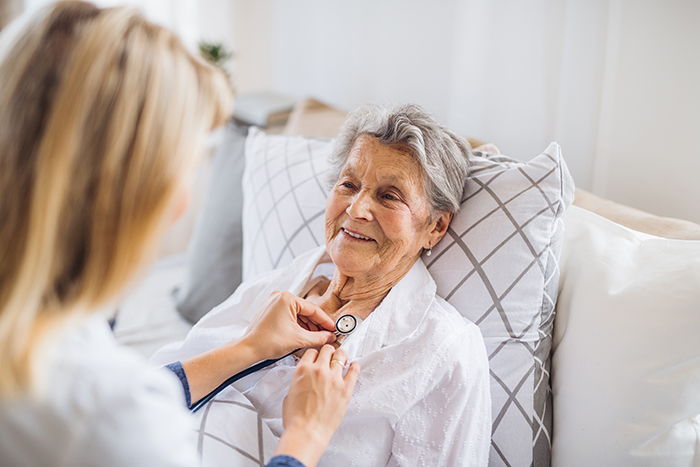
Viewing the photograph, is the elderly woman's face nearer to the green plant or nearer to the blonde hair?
the blonde hair

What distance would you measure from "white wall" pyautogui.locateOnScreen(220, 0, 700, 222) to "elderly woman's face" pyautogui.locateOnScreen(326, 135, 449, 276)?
65cm

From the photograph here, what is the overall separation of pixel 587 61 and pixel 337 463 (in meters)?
1.22

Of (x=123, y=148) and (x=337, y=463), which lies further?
(x=337, y=463)

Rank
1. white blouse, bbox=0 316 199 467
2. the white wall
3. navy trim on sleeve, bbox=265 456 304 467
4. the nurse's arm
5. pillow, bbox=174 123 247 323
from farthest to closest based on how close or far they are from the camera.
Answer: pillow, bbox=174 123 247 323 → the white wall → the nurse's arm → navy trim on sleeve, bbox=265 456 304 467 → white blouse, bbox=0 316 199 467

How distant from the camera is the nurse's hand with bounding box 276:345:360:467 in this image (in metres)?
0.96

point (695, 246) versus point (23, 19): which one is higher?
point (23, 19)

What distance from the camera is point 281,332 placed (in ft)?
3.98

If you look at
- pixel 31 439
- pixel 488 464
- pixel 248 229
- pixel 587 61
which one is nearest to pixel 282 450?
pixel 31 439

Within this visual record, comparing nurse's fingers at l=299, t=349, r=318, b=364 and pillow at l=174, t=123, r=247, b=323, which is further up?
nurse's fingers at l=299, t=349, r=318, b=364

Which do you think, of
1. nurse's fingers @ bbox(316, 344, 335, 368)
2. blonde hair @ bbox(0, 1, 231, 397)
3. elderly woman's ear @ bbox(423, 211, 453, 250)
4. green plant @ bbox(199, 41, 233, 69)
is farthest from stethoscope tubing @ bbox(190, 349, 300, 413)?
green plant @ bbox(199, 41, 233, 69)

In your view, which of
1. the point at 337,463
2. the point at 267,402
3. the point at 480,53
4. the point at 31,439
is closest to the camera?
the point at 31,439

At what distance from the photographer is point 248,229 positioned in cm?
172

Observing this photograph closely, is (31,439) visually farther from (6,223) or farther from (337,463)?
(337,463)

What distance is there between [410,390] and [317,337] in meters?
0.21
